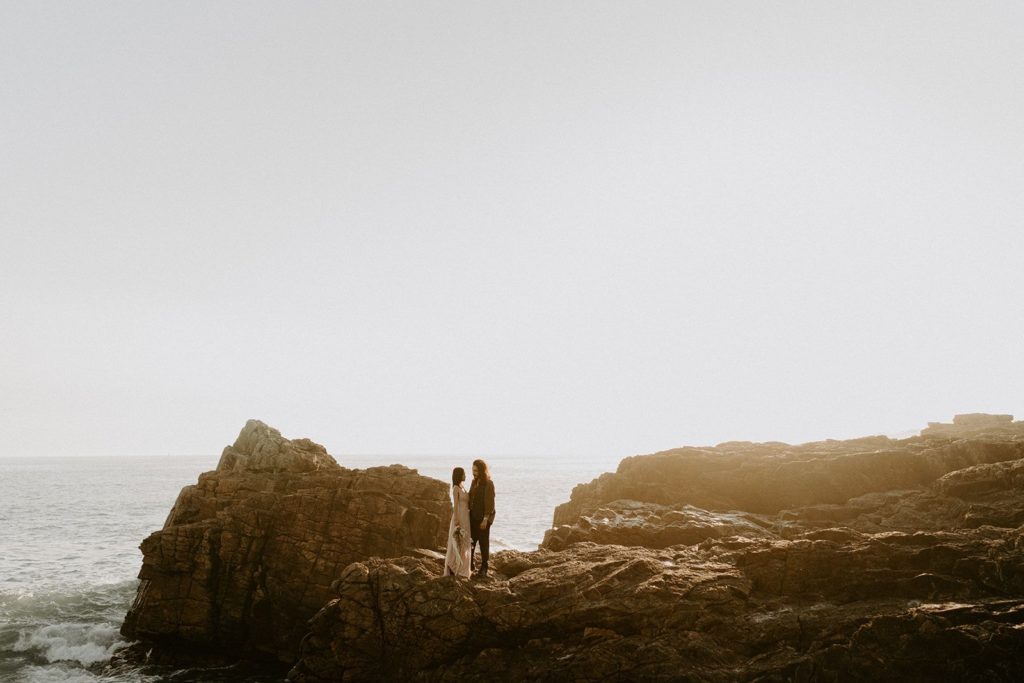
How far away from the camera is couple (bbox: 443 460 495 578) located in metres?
16.4

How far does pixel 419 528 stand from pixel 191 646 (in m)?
10.6

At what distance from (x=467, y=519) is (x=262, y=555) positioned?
13300 millimetres

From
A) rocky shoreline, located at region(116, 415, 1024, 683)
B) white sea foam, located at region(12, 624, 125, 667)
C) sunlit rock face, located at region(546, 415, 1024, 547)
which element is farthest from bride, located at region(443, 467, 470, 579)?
white sea foam, located at region(12, 624, 125, 667)

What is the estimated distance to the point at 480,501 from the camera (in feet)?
54.5

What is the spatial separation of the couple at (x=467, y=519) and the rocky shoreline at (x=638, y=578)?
72 centimetres

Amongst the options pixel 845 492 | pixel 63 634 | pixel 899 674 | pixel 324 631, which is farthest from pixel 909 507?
pixel 63 634

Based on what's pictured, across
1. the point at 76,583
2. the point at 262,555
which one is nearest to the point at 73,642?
the point at 262,555

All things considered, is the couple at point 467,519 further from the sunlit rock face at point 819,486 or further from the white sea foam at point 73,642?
the white sea foam at point 73,642

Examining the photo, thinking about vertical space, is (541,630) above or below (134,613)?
above

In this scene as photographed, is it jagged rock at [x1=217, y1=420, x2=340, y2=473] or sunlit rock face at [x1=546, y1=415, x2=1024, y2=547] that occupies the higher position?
jagged rock at [x1=217, y1=420, x2=340, y2=473]

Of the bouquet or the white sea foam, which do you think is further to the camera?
the white sea foam

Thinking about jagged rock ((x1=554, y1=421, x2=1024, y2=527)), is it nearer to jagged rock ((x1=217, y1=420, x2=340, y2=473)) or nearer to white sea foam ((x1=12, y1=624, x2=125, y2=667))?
jagged rock ((x1=217, y1=420, x2=340, y2=473))

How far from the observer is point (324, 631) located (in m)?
16.4

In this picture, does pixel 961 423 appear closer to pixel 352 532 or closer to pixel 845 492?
pixel 845 492
